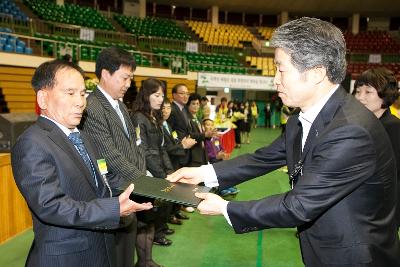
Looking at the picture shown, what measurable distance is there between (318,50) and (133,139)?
1599mm

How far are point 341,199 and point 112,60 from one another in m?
1.76

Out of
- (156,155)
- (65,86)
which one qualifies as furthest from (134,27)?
(65,86)

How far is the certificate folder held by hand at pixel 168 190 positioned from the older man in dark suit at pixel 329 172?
0.22 m

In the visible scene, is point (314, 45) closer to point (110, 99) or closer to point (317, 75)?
point (317, 75)

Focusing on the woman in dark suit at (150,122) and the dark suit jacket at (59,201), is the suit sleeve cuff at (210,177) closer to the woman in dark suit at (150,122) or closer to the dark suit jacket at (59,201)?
the dark suit jacket at (59,201)

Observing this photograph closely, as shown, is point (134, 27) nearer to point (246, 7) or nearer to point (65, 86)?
point (246, 7)

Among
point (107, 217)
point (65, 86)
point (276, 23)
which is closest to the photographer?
point (107, 217)

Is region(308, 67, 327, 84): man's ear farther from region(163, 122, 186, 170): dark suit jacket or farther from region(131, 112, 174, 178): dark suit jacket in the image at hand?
region(163, 122, 186, 170): dark suit jacket

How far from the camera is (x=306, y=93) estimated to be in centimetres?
153

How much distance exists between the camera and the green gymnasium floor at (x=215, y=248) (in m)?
3.61

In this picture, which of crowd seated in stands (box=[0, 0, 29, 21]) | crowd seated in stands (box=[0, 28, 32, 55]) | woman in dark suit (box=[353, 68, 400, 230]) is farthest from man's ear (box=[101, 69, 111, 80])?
crowd seated in stands (box=[0, 0, 29, 21])

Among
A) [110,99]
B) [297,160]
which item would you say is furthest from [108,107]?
[297,160]

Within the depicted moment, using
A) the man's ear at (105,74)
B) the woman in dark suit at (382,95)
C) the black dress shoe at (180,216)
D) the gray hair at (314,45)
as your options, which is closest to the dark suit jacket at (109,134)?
the man's ear at (105,74)

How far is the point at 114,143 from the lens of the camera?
8.02 ft
